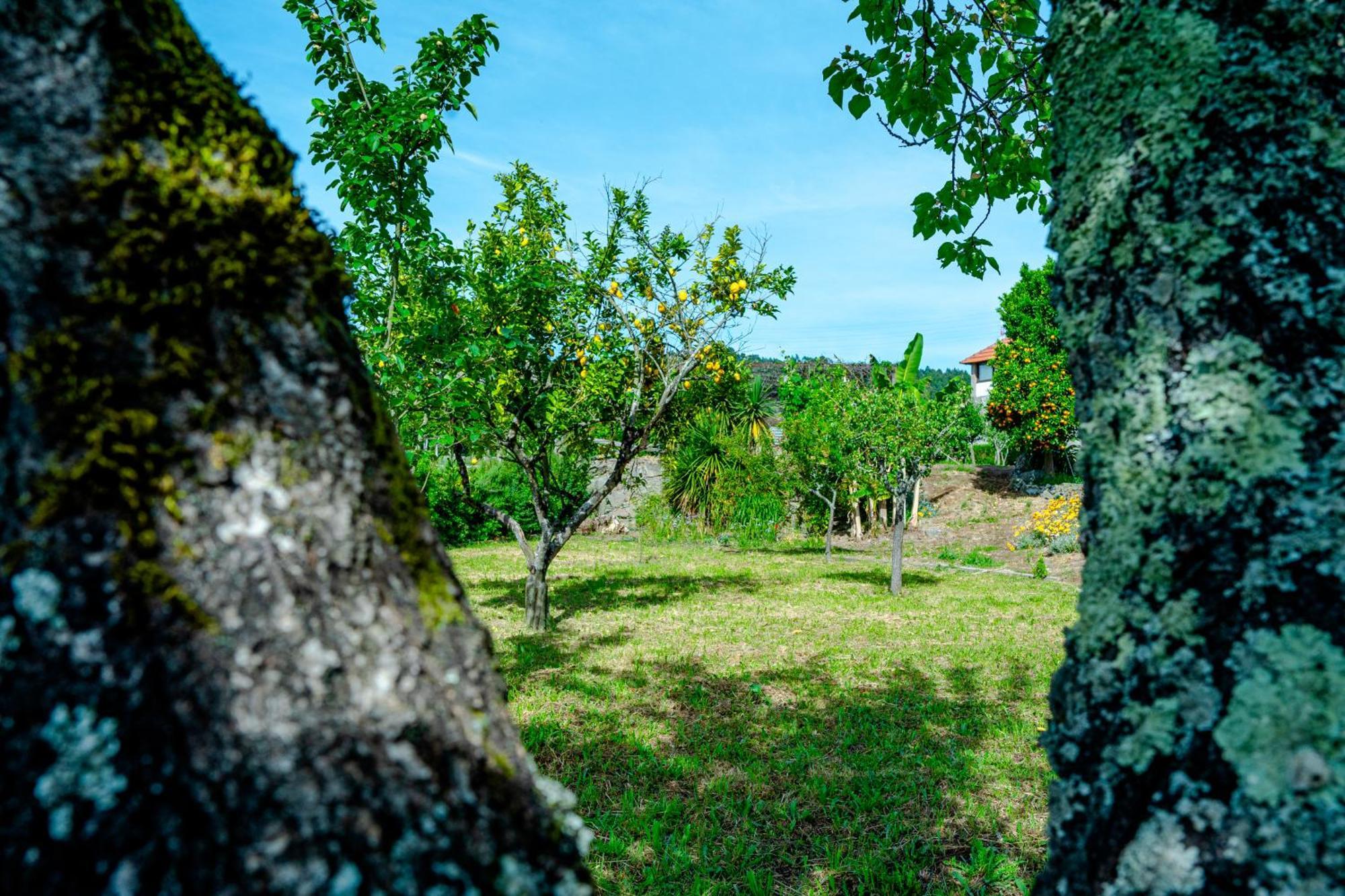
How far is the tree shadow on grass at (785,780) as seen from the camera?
13.2 feet

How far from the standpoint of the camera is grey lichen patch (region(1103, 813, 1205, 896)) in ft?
3.29

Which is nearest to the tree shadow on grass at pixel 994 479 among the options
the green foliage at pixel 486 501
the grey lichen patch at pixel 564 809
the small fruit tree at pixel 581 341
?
the green foliage at pixel 486 501

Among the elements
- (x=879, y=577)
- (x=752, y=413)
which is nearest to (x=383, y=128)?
(x=879, y=577)

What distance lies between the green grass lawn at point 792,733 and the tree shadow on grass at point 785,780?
2 centimetres

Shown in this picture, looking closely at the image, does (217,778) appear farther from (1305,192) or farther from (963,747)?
(963,747)

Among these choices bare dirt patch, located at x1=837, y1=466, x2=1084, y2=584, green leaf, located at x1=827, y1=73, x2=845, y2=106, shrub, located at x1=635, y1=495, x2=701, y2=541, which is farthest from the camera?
shrub, located at x1=635, y1=495, x2=701, y2=541

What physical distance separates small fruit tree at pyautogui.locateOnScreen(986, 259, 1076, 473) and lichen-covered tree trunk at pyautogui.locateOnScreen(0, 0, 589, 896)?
2439cm

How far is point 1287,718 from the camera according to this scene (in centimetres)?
99

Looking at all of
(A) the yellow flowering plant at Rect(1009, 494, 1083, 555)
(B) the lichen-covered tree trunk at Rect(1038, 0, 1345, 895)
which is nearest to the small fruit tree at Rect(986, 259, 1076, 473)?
(A) the yellow flowering plant at Rect(1009, 494, 1083, 555)

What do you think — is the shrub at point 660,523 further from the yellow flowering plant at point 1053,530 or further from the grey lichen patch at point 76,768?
the grey lichen patch at point 76,768

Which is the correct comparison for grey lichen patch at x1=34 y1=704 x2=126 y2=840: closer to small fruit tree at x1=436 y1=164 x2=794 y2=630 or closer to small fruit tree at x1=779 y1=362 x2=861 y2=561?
small fruit tree at x1=436 y1=164 x2=794 y2=630

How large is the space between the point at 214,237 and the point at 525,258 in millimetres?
8137

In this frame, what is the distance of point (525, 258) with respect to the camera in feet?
28.6

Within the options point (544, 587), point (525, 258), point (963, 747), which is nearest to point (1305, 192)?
point (963, 747)
